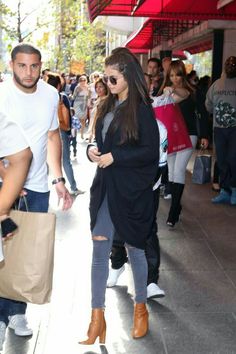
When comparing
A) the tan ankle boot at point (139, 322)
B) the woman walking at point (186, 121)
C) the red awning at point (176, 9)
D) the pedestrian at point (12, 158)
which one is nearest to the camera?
the pedestrian at point (12, 158)

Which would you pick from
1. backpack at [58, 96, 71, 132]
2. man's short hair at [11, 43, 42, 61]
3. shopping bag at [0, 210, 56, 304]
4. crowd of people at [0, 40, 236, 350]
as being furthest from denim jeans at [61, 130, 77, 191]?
shopping bag at [0, 210, 56, 304]

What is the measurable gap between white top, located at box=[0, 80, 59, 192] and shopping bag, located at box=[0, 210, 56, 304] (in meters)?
0.78

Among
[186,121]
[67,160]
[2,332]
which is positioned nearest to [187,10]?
[67,160]

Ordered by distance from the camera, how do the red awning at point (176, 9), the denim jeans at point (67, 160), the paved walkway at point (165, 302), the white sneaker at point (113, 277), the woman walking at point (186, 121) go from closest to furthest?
the paved walkway at point (165, 302) < the white sneaker at point (113, 277) < the woman walking at point (186, 121) < the denim jeans at point (67, 160) < the red awning at point (176, 9)

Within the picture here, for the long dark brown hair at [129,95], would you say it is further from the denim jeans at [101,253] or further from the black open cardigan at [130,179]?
the denim jeans at [101,253]

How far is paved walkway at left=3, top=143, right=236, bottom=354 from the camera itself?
164 inches

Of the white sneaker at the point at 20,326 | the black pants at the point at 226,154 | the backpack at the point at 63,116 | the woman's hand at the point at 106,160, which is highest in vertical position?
the woman's hand at the point at 106,160

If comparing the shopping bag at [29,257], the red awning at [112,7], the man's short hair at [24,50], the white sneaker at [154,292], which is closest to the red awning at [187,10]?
the red awning at [112,7]

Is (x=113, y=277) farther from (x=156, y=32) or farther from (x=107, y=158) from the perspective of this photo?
(x=156, y=32)

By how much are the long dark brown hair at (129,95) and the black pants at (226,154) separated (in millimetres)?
4634

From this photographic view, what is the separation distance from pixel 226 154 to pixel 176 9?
14.1 ft

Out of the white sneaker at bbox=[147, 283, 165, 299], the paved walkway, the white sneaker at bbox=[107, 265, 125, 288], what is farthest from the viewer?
the white sneaker at bbox=[107, 265, 125, 288]

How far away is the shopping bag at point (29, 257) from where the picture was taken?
336 cm

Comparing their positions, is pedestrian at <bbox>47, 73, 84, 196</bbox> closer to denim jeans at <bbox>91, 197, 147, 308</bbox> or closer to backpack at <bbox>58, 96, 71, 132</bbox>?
backpack at <bbox>58, 96, 71, 132</bbox>
